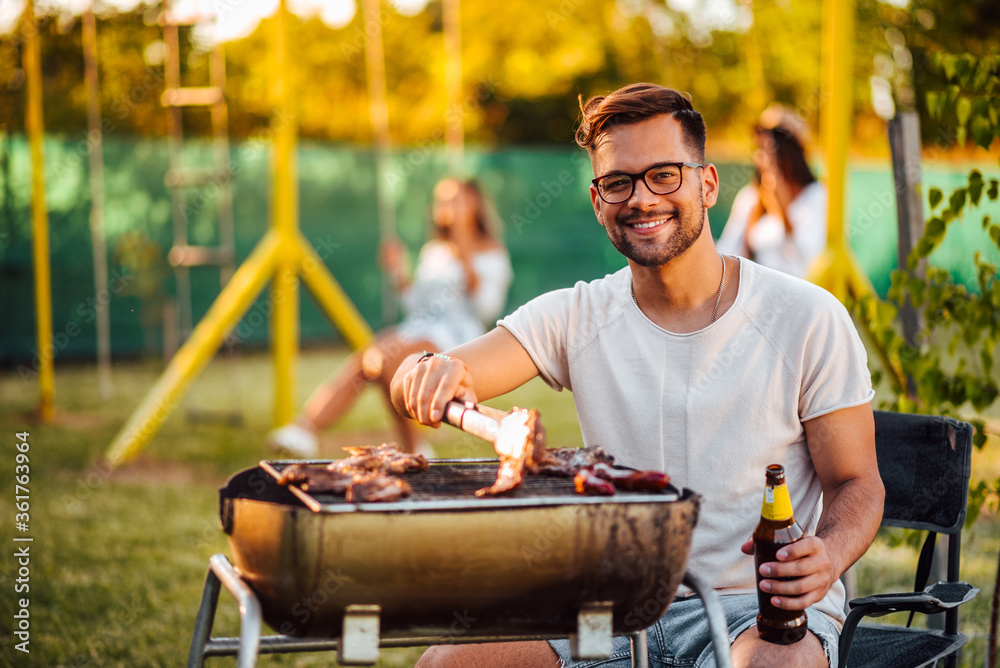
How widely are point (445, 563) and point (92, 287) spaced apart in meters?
11.7

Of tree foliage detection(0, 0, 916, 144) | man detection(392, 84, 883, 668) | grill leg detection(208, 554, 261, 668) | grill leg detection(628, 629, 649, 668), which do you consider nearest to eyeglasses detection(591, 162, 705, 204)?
man detection(392, 84, 883, 668)

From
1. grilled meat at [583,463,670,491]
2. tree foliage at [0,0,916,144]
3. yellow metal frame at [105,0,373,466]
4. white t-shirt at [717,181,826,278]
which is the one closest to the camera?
grilled meat at [583,463,670,491]

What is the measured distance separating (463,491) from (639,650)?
2.08 ft

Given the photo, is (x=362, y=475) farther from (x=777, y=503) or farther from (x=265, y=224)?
(x=265, y=224)

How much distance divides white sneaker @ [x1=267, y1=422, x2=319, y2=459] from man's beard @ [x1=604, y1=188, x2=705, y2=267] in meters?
4.53

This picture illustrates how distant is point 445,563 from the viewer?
1750mm

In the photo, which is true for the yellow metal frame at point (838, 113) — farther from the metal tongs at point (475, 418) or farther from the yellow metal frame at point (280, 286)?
the metal tongs at point (475, 418)

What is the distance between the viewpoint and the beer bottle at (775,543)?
6.65 ft

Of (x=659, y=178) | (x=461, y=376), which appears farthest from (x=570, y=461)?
(x=659, y=178)

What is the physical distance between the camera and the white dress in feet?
22.4

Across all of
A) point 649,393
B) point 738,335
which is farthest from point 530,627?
point 738,335

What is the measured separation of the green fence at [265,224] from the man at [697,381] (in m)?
8.47

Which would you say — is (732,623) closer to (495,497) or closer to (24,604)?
(495,497)

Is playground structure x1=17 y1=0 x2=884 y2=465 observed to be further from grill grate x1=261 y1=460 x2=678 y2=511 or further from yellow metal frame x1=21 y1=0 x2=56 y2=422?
grill grate x1=261 y1=460 x2=678 y2=511
